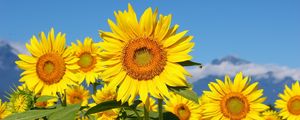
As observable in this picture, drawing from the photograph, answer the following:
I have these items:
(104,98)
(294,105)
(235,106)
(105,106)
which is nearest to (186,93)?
(105,106)

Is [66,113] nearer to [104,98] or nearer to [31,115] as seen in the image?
[31,115]

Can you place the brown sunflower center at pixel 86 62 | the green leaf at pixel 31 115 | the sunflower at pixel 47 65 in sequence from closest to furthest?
1. the green leaf at pixel 31 115
2. the sunflower at pixel 47 65
3. the brown sunflower center at pixel 86 62

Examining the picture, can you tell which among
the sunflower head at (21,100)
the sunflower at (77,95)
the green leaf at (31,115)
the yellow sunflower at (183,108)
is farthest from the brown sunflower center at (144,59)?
the sunflower at (77,95)

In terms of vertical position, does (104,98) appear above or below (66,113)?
above

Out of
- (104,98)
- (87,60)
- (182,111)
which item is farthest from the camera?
(182,111)

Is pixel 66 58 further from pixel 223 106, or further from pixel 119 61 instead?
pixel 223 106

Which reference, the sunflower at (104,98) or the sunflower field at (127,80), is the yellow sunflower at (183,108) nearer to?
the sunflower field at (127,80)

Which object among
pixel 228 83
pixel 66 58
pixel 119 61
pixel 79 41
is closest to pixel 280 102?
pixel 228 83
